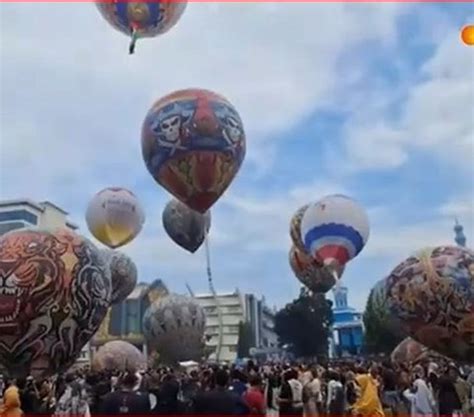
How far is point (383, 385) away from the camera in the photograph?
1327 cm

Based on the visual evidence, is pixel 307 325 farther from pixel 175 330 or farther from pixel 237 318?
pixel 237 318

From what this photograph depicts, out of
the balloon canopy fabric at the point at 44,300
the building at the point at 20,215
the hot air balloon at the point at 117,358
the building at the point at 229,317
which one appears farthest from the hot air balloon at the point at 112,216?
the building at the point at 229,317

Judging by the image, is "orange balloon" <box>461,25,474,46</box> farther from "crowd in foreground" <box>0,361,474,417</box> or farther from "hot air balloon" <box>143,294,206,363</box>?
"hot air balloon" <box>143,294,206,363</box>

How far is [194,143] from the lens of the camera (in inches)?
669

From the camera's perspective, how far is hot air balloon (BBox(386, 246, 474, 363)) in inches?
703

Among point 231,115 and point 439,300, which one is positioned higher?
point 231,115

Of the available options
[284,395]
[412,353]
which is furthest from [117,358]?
[284,395]

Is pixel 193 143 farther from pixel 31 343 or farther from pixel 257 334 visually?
pixel 257 334

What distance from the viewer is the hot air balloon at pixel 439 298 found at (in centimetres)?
1784

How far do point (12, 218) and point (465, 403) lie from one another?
225 feet

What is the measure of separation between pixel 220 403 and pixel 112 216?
766 inches

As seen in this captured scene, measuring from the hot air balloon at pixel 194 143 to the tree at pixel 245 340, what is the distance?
62969mm

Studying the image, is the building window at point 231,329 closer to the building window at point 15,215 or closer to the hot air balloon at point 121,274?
the building window at point 15,215

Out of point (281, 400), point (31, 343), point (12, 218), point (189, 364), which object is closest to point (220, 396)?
point (281, 400)
